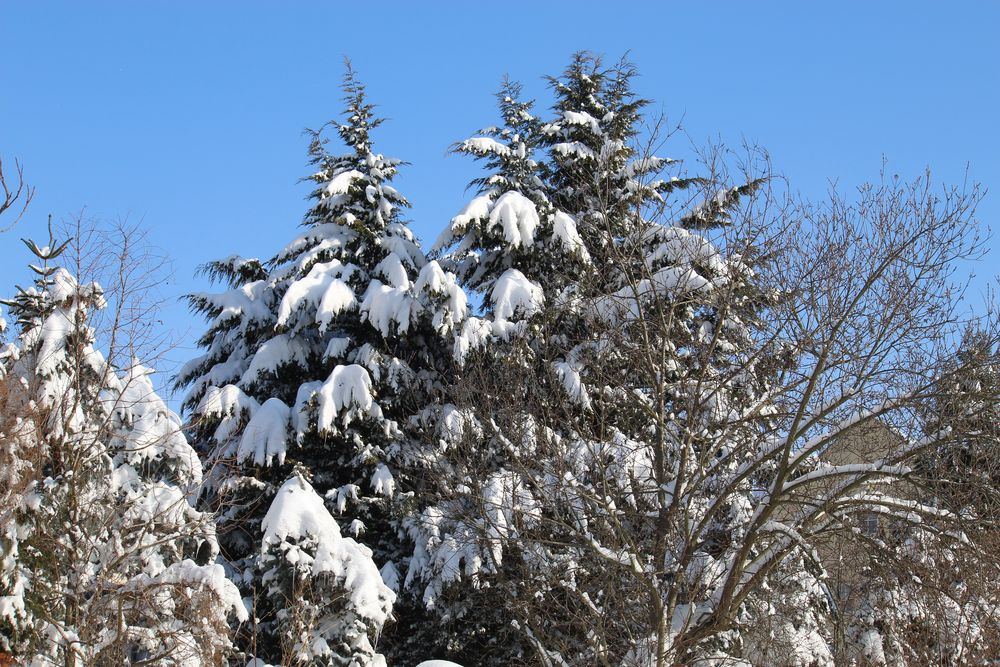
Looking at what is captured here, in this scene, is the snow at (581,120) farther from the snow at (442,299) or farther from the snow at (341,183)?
the snow at (442,299)

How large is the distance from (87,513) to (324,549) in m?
3.04

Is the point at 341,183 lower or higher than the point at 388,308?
higher

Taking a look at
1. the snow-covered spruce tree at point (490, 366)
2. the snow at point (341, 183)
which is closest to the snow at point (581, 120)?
the snow-covered spruce tree at point (490, 366)

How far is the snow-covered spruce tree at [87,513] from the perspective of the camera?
9.27 meters

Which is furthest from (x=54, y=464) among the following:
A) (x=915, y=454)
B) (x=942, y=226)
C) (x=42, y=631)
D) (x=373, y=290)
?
(x=942, y=226)

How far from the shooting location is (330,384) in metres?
14.2

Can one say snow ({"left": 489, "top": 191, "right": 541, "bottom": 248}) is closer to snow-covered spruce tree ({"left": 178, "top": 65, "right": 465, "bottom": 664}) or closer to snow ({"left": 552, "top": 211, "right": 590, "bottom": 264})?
snow ({"left": 552, "top": 211, "right": 590, "bottom": 264})

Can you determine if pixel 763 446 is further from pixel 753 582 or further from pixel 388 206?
pixel 388 206

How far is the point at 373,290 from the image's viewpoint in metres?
15.1

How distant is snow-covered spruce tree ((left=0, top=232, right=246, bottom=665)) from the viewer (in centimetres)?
927

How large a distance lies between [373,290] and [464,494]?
4.64 meters

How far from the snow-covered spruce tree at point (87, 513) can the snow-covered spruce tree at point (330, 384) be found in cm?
138

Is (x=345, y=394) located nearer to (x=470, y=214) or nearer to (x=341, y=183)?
(x=470, y=214)

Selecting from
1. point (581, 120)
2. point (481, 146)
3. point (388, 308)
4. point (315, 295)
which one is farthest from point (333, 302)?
point (581, 120)
